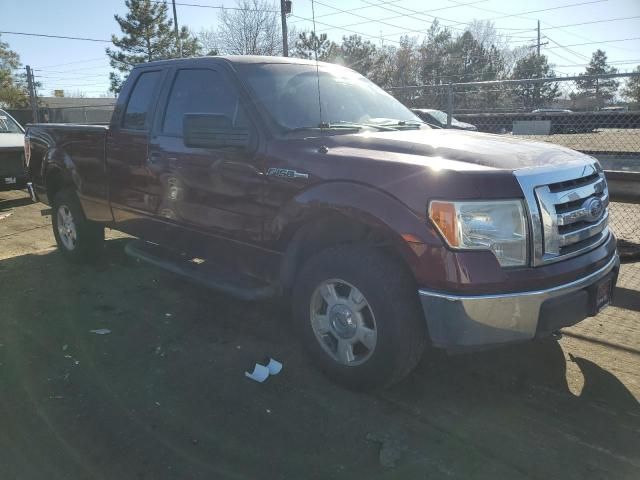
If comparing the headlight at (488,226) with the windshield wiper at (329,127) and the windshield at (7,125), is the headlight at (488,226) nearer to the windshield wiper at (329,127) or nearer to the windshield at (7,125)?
the windshield wiper at (329,127)

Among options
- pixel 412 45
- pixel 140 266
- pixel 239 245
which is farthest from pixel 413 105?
pixel 412 45

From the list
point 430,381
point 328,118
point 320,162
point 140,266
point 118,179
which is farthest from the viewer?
point 140,266

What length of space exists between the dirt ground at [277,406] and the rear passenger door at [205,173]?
32.8 inches

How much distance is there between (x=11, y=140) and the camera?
399 inches

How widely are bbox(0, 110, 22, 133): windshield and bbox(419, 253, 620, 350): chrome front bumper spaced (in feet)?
35.8

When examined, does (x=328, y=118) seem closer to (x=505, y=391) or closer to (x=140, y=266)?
(x=505, y=391)

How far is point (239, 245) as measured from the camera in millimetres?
3758

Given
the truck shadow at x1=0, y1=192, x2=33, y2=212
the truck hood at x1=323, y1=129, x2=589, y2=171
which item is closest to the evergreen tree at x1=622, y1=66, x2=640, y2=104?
the truck hood at x1=323, y1=129, x2=589, y2=171

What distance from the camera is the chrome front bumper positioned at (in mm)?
2605

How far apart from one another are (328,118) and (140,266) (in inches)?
126

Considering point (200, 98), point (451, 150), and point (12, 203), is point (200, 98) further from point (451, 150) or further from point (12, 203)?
point (12, 203)

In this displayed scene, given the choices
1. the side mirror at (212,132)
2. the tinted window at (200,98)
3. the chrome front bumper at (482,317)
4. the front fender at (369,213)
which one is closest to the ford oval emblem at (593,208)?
the chrome front bumper at (482,317)

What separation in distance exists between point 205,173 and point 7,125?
929 centimetres

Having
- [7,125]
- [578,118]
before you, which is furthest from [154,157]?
[7,125]
